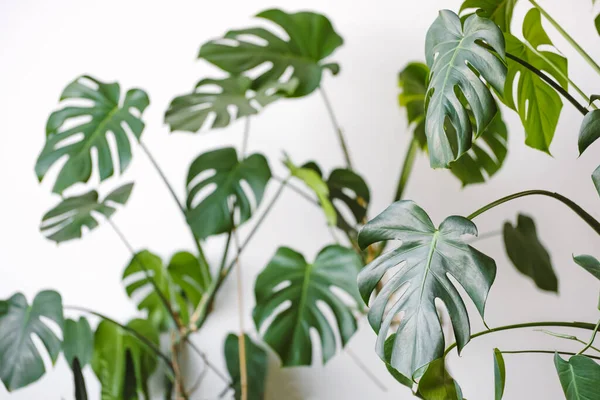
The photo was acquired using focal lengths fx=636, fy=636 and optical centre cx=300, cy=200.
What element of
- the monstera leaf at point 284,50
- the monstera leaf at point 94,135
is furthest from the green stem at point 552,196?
the monstera leaf at point 94,135

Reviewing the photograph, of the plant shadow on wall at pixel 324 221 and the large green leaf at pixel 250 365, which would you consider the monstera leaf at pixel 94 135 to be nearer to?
the plant shadow on wall at pixel 324 221

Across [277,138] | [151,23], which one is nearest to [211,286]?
[277,138]

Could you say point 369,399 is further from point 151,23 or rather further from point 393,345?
→ point 151,23

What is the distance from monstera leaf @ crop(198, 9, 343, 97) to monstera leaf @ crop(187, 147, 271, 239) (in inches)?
7.0

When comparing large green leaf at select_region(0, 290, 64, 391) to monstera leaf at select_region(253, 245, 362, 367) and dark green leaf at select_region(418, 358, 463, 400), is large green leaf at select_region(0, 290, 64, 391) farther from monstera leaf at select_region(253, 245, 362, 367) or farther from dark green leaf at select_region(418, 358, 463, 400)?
dark green leaf at select_region(418, 358, 463, 400)

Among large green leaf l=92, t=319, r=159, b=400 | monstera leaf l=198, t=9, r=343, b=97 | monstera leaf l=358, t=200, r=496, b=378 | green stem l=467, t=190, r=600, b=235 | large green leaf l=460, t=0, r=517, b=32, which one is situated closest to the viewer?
monstera leaf l=358, t=200, r=496, b=378

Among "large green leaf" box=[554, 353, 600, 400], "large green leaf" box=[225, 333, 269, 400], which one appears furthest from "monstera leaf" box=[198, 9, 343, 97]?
"large green leaf" box=[554, 353, 600, 400]

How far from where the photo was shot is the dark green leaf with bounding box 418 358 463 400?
0.81 m

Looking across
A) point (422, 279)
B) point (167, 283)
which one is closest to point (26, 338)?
point (167, 283)

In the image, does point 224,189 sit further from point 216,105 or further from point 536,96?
point 536,96

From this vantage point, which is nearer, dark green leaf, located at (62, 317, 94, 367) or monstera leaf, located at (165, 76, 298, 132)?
monstera leaf, located at (165, 76, 298, 132)

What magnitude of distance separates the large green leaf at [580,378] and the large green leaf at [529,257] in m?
0.60

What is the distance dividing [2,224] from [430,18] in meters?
1.19

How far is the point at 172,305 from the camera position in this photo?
153 centimetres
